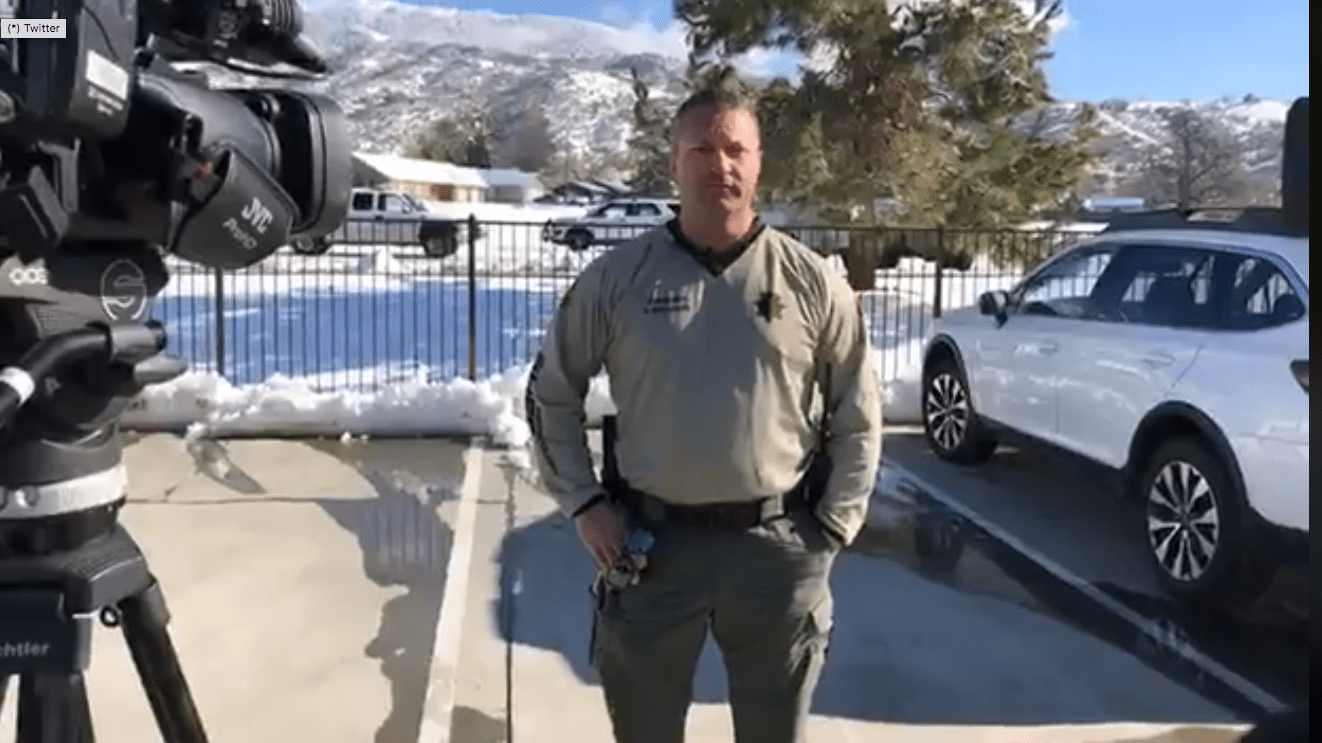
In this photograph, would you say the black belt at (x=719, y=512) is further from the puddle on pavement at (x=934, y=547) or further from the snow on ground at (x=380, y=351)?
the puddle on pavement at (x=934, y=547)

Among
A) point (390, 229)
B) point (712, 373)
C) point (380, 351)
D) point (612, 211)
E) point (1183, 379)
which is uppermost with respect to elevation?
point (612, 211)

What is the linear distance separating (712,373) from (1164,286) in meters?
3.96

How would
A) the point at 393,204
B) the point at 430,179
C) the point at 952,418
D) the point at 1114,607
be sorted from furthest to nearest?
1. the point at 430,179
2. the point at 393,204
3. the point at 952,418
4. the point at 1114,607

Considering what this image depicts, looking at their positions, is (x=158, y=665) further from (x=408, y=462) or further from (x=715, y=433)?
(x=408, y=462)

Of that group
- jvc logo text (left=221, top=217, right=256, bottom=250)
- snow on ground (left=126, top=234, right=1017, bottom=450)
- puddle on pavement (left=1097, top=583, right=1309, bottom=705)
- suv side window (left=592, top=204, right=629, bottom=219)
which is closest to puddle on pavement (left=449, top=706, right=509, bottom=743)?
snow on ground (left=126, top=234, right=1017, bottom=450)

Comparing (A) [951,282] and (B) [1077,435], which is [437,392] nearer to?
(B) [1077,435]

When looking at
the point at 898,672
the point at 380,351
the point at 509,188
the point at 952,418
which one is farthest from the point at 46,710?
the point at 509,188

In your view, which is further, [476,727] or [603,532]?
[476,727]

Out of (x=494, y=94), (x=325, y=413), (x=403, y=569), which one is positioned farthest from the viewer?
(x=494, y=94)

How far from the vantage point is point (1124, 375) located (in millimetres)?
5598

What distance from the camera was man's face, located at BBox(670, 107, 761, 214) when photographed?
7.92 feet

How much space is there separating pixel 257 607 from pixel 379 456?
2.91 m

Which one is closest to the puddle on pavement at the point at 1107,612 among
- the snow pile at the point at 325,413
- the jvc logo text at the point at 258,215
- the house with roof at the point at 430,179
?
the snow pile at the point at 325,413

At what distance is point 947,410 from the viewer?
7.66m
